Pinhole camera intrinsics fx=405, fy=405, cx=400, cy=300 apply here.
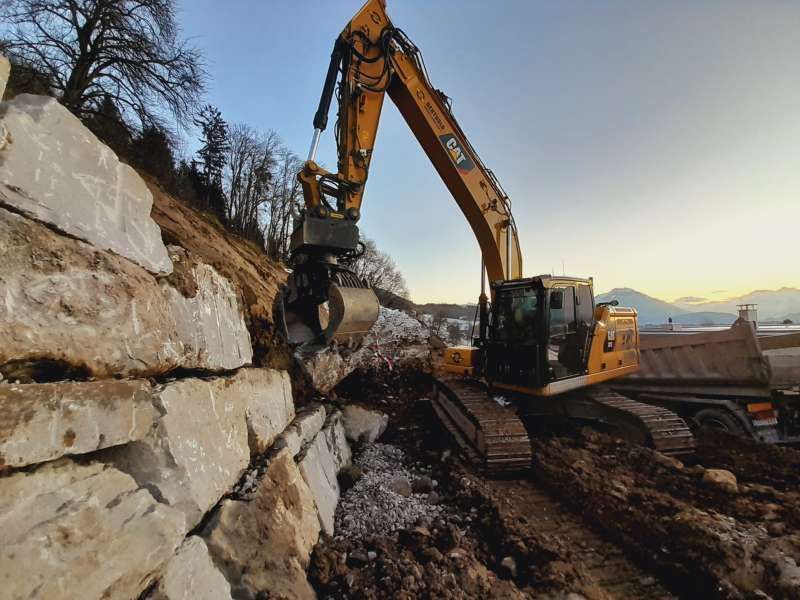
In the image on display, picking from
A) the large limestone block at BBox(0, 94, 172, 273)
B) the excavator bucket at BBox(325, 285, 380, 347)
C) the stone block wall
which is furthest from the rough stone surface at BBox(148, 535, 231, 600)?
the excavator bucket at BBox(325, 285, 380, 347)

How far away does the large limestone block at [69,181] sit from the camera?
54.0 inches

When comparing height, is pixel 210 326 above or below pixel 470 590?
above

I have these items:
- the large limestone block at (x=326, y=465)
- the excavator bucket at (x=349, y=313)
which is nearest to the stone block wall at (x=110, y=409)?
the large limestone block at (x=326, y=465)

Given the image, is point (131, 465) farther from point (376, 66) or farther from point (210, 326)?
point (376, 66)

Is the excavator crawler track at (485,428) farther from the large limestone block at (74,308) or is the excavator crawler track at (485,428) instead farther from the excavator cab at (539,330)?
the large limestone block at (74,308)

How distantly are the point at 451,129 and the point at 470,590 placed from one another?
5.94 m

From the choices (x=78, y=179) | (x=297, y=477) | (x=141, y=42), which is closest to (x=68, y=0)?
(x=141, y=42)

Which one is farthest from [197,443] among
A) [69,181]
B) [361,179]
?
[361,179]

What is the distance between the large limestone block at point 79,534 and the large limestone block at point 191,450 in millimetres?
90

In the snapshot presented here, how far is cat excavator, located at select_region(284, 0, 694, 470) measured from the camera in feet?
13.5

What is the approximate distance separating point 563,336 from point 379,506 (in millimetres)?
3615

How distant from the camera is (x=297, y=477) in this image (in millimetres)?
2836

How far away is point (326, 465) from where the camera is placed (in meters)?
3.72

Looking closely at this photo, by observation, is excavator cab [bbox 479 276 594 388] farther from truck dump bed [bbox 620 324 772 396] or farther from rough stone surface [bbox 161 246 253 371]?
rough stone surface [bbox 161 246 253 371]
